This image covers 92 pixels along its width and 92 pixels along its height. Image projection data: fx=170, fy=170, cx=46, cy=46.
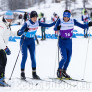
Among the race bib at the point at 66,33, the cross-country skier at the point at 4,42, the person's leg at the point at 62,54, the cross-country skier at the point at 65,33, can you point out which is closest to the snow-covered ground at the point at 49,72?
the person's leg at the point at 62,54

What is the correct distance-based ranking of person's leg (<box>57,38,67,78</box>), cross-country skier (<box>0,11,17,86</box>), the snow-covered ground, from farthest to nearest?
1. person's leg (<box>57,38,67,78</box>)
2. the snow-covered ground
3. cross-country skier (<box>0,11,17,86</box>)

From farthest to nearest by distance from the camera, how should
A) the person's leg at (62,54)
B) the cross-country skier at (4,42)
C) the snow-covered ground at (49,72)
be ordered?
the person's leg at (62,54)
the snow-covered ground at (49,72)
the cross-country skier at (4,42)

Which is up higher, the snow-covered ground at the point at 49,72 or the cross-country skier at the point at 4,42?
the cross-country skier at the point at 4,42

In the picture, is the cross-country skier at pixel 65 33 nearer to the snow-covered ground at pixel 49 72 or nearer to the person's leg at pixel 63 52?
the person's leg at pixel 63 52

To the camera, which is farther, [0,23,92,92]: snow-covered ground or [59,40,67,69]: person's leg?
[59,40,67,69]: person's leg

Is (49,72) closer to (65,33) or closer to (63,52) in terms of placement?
(63,52)

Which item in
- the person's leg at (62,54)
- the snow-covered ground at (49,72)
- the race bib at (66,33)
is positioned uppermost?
the race bib at (66,33)

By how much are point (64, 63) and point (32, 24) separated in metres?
1.35

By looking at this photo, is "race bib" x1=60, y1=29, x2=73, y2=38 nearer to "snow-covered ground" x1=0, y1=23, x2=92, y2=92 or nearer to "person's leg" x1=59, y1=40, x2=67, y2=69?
"person's leg" x1=59, y1=40, x2=67, y2=69

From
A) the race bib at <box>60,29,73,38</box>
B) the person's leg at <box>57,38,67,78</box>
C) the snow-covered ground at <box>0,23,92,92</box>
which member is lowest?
the snow-covered ground at <box>0,23,92,92</box>

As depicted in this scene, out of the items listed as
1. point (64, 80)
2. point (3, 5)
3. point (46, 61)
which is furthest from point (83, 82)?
point (3, 5)

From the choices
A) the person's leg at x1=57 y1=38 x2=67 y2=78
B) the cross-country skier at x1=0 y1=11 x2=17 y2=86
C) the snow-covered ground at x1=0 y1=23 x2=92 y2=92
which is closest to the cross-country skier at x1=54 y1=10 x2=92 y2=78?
the person's leg at x1=57 y1=38 x2=67 y2=78

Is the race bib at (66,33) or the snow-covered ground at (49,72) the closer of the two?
the snow-covered ground at (49,72)

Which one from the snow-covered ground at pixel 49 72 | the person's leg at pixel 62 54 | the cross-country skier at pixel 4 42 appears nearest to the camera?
the cross-country skier at pixel 4 42
